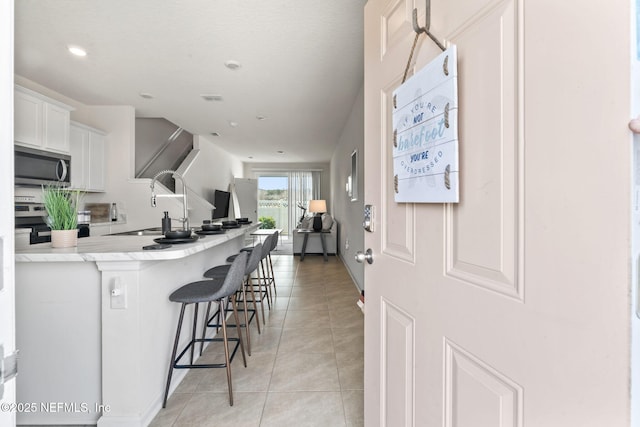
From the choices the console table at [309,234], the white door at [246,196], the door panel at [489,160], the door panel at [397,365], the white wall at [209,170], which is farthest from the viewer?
the white door at [246,196]

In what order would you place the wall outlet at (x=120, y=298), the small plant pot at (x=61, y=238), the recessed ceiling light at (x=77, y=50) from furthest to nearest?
the recessed ceiling light at (x=77, y=50) → the small plant pot at (x=61, y=238) → the wall outlet at (x=120, y=298)

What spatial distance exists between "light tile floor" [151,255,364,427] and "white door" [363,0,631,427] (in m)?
1.00

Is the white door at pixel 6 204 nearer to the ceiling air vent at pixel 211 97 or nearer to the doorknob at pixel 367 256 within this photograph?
the doorknob at pixel 367 256

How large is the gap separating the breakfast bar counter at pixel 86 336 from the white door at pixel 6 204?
1.08m

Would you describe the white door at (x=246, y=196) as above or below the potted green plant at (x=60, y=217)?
above

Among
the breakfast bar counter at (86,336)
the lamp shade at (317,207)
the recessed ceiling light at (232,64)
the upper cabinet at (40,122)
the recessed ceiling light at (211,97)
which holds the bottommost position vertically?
the breakfast bar counter at (86,336)

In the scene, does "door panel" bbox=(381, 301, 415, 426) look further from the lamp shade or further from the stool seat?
the lamp shade

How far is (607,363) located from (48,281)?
2.22m

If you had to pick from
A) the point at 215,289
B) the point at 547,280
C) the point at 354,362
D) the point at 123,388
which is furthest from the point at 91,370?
the point at 547,280

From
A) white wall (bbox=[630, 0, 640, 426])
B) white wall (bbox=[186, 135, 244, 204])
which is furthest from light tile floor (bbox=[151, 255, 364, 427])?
white wall (bbox=[186, 135, 244, 204])

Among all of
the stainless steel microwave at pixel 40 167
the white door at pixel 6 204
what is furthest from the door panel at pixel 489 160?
the stainless steel microwave at pixel 40 167

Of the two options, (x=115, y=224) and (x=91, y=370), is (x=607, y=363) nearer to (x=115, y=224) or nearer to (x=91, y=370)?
(x=91, y=370)

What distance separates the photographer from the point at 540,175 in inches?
22.0

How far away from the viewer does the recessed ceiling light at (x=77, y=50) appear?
2718 mm
